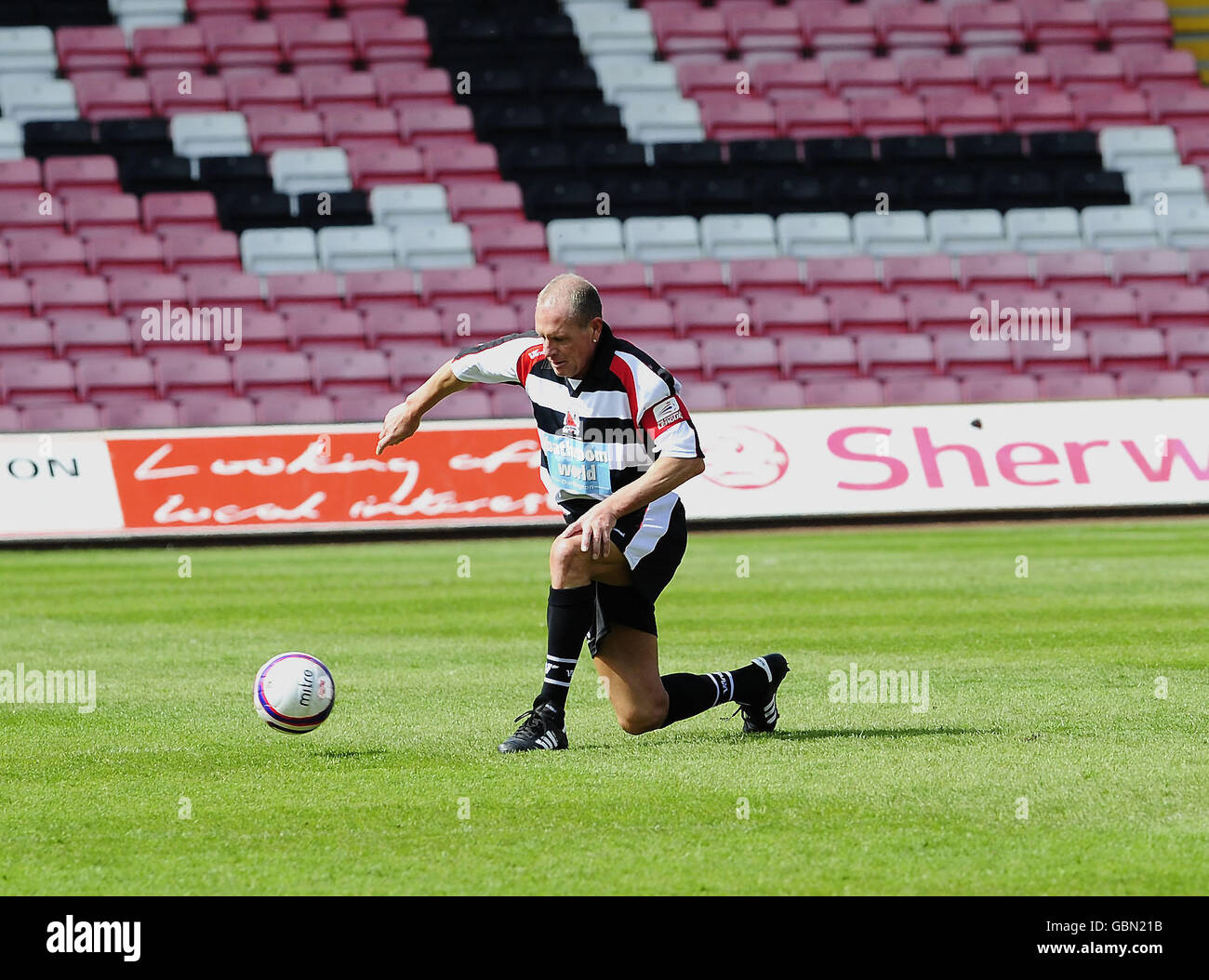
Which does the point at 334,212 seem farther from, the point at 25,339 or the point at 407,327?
the point at 25,339

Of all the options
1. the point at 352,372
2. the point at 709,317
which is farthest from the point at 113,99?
the point at 709,317

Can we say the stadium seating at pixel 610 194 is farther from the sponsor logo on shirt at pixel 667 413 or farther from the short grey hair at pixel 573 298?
the short grey hair at pixel 573 298

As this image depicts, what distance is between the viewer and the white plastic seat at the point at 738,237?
28.7 metres

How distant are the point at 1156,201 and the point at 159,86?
1785 centimetres

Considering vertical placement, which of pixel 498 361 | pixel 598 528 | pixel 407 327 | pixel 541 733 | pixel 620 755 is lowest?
pixel 620 755

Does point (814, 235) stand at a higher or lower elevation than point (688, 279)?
higher

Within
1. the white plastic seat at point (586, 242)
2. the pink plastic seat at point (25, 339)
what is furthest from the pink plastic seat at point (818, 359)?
the pink plastic seat at point (25, 339)

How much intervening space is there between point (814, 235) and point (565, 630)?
73.2 ft

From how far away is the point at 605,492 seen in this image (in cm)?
763

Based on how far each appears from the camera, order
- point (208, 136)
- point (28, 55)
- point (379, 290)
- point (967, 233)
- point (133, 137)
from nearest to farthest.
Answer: point (379, 290) → point (967, 233) → point (133, 137) → point (208, 136) → point (28, 55)

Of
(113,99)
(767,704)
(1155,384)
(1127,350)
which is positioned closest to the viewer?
(767,704)

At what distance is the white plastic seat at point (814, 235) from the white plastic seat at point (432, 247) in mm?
5371

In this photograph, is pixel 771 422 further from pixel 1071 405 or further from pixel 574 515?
pixel 574 515
